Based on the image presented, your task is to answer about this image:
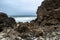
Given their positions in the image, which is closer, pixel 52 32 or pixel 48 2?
pixel 52 32

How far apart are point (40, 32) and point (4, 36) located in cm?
315

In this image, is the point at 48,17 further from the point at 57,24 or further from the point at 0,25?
the point at 0,25

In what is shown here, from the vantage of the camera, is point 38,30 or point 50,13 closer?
point 38,30

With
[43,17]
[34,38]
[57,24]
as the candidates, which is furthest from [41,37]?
[43,17]

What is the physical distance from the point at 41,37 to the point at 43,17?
27.1 feet

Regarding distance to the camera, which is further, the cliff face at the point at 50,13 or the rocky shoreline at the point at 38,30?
the cliff face at the point at 50,13

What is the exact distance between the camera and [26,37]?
17.6 meters

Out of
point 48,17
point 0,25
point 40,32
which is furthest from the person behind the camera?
point 48,17

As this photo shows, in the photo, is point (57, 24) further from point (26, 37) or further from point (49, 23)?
point (26, 37)

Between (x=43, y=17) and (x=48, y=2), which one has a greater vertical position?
(x=48, y=2)

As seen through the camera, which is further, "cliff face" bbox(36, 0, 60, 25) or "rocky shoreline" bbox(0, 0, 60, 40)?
"cliff face" bbox(36, 0, 60, 25)

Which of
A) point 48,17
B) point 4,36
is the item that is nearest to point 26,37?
point 4,36

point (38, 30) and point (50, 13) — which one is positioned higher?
point (50, 13)

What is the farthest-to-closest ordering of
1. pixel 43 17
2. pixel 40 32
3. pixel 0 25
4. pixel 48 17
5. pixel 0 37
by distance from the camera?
1. pixel 43 17
2. pixel 48 17
3. pixel 0 25
4. pixel 40 32
5. pixel 0 37
